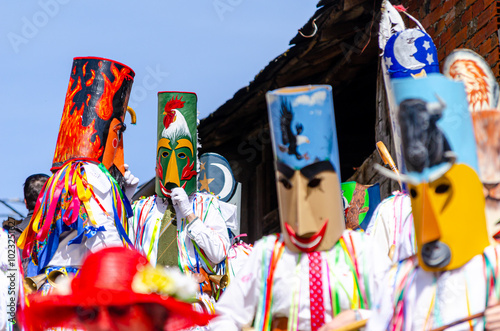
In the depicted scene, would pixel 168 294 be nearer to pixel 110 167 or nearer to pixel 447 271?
pixel 447 271

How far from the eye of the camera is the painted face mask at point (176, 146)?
21.7 ft

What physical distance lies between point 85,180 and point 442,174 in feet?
8.82

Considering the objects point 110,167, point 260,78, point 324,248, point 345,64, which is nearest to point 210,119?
point 260,78

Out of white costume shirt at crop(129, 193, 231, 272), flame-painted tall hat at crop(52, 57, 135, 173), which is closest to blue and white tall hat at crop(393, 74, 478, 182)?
flame-painted tall hat at crop(52, 57, 135, 173)

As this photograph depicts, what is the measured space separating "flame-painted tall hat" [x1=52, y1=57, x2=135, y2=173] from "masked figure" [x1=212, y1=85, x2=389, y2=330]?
211cm

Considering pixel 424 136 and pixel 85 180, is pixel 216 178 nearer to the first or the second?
pixel 85 180

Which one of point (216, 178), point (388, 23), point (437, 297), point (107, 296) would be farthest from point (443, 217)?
point (216, 178)

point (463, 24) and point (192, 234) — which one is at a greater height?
point (463, 24)

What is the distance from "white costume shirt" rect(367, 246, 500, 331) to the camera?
3.39 m

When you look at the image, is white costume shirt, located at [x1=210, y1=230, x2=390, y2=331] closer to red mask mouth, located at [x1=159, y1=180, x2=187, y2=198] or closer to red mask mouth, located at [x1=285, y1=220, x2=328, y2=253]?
red mask mouth, located at [x1=285, y1=220, x2=328, y2=253]

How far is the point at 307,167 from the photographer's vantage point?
3.96 meters

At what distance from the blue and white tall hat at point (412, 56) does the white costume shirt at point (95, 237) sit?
6.11 ft

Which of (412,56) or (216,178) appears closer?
(412,56)

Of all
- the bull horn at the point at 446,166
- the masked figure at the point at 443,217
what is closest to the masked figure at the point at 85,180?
the masked figure at the point at 443,217
